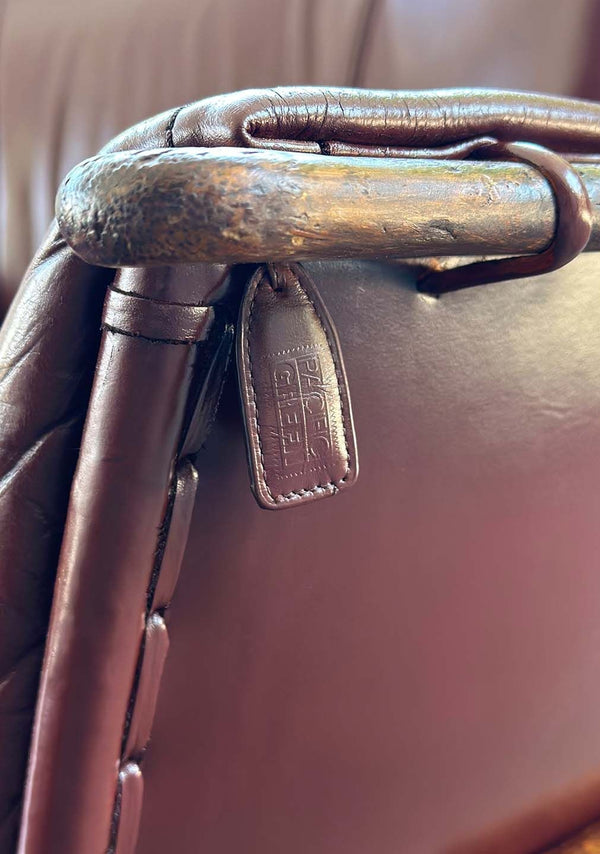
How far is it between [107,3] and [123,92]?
173 millimetres

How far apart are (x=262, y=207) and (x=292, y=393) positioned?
0.27 feet

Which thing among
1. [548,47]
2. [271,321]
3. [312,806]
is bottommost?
[312,806]

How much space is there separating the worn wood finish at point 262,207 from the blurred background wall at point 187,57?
1.48 feet

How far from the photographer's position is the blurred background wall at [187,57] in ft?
2.76

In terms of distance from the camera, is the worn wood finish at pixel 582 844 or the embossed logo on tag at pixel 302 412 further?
the worn wood finish at pixel 582 844

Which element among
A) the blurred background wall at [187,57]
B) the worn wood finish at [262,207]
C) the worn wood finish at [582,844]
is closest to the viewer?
the worn wood finish at [262,207]

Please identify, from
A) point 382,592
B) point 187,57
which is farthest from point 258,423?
point 187,57

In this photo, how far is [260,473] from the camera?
12.2 inches

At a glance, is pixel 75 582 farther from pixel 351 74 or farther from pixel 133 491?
pixel 351 74

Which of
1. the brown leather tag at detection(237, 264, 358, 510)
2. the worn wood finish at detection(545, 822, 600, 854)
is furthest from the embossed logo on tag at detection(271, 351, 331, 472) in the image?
the worn wood finish at detection(545, 822, 600, 854)

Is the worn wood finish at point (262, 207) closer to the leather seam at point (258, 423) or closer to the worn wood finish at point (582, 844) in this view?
the leather seam at point (258, 423)

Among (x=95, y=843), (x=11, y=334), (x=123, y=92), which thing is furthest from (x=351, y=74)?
(x=95, y=843)

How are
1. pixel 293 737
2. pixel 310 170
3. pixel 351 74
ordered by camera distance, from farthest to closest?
pixel 351 74, pixel 293 737, pixel 310 170

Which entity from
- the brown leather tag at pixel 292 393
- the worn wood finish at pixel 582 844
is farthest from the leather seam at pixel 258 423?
the worn wood finish at pixel 582 844
